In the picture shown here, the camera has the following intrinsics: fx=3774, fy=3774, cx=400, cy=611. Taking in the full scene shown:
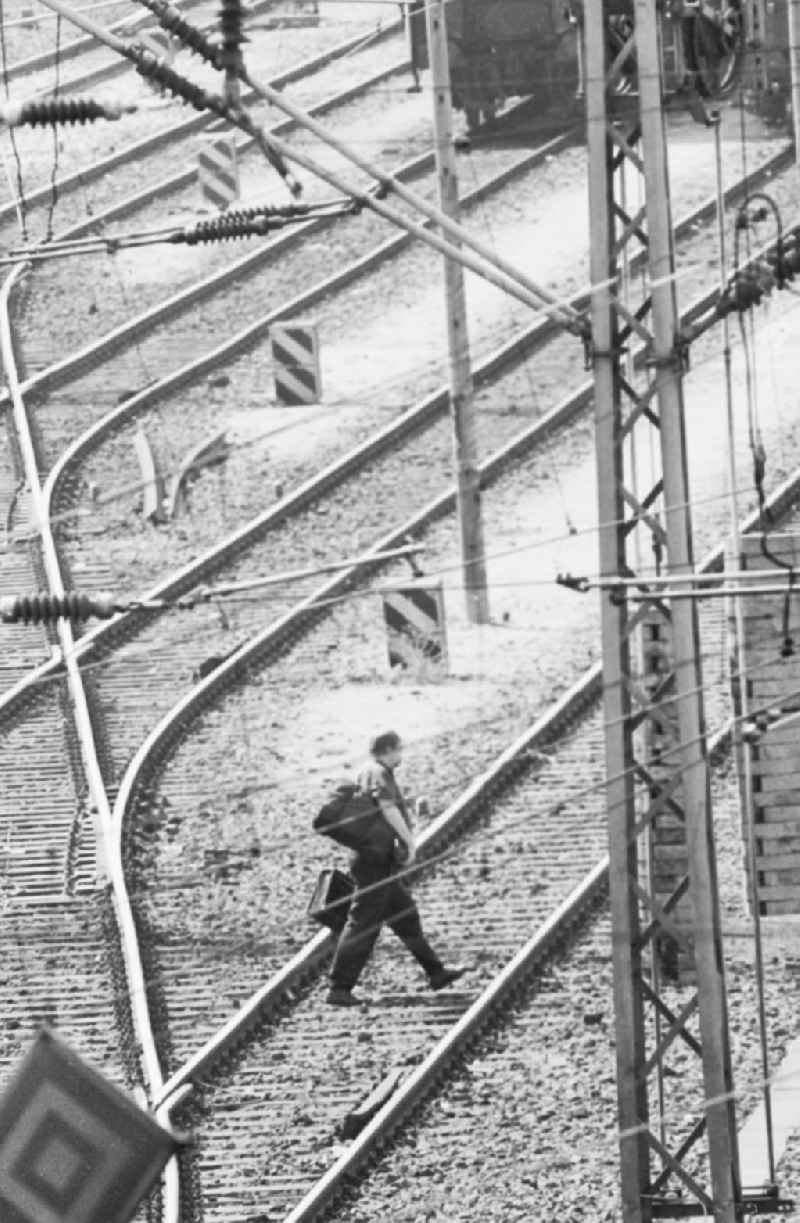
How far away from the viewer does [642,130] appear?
1377 cm

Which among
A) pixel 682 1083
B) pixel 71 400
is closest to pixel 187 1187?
pixel 682 1083

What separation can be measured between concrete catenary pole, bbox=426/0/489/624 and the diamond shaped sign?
10.0m

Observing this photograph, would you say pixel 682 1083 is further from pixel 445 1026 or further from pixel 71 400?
pixel 71 400

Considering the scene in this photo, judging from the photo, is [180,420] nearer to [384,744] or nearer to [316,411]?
[316,411]

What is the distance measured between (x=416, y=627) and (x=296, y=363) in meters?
5.26

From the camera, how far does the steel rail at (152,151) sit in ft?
112

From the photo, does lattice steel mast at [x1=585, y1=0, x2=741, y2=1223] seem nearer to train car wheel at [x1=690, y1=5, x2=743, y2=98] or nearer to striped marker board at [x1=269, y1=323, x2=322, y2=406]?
train car wheel at [x1=690, y1=5, x2=743, y2=98]

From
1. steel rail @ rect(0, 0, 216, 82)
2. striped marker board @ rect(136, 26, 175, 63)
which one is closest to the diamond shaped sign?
striped marker board @ rect(136, 26, 175, 63)

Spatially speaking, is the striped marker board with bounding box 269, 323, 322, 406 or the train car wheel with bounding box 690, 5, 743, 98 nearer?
the train car wheel with bounding box 690, 5, 743, 98

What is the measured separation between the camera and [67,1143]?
13195 mm

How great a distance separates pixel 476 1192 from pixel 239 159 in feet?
69.6

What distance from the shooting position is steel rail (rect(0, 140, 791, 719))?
24078 millimetres

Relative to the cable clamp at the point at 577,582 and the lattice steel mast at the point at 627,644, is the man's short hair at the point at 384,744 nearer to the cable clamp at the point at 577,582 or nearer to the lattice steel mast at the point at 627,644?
the lattice steel mast at the point at 627,644

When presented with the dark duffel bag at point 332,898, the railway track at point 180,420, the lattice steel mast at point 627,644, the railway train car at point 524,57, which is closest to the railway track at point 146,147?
the railway train car at point 524,57
